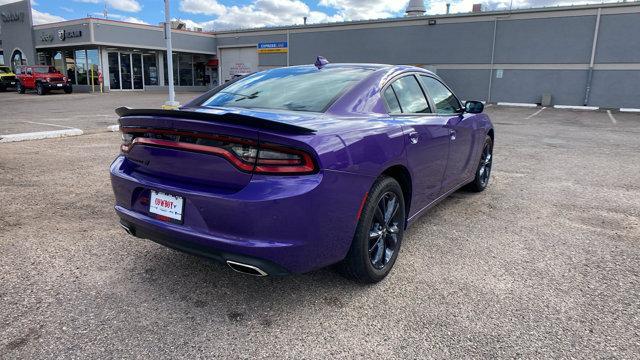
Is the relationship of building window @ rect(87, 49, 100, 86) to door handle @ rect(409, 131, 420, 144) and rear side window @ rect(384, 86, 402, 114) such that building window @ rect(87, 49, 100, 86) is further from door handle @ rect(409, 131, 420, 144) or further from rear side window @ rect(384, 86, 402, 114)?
door handle @ rect(409, 131, 420, 144)

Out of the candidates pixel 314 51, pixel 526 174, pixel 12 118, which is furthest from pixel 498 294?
pixel 314 51

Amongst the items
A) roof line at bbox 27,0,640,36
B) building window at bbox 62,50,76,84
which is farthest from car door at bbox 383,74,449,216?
building window at bbox 62,50,76,84

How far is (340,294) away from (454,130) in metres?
2.10

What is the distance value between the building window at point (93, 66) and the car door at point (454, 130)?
31.3 m

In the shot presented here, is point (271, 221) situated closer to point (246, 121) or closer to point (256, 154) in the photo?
point (256, 154)

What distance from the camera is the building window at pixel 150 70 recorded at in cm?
3312

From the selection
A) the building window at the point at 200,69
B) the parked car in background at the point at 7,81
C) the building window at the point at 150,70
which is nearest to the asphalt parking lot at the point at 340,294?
the parked car in background at the point at 7,81

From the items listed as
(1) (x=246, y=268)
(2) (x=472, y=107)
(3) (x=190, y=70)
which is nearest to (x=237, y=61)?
(3) (x=190, y=70)

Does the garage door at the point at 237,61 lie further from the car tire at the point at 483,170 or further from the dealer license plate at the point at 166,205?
the dealer license plate at the point at 166,205

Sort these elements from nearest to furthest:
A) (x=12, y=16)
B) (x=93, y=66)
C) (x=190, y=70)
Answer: (x=93, y=66), (x=12, y=16), (x=190, y=70)

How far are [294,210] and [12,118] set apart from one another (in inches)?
561

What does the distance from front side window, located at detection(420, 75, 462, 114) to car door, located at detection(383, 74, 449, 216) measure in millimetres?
222

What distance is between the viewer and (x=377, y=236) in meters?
3.04

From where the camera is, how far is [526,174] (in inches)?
267
